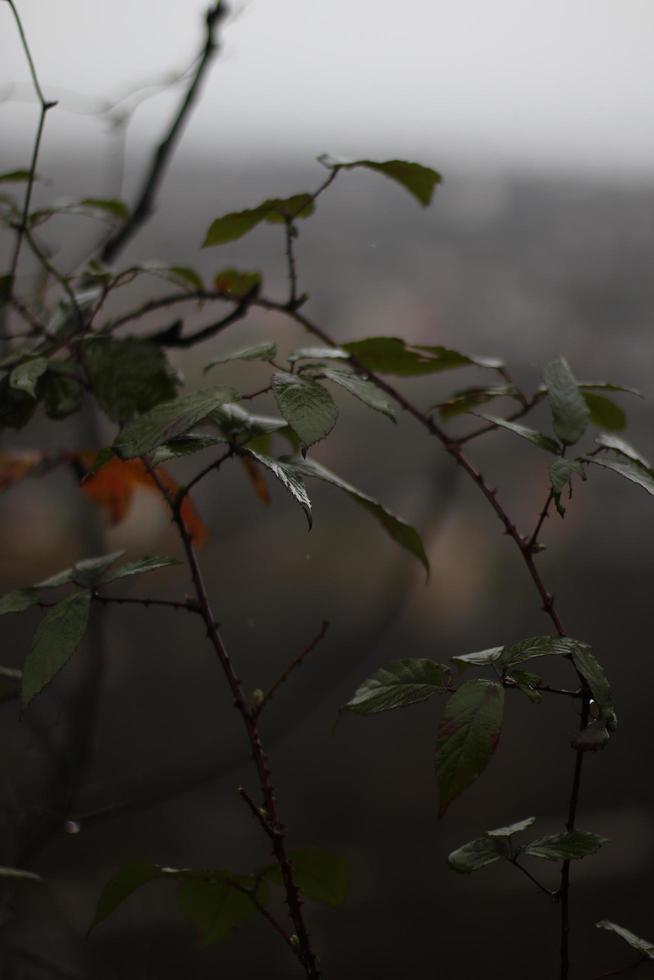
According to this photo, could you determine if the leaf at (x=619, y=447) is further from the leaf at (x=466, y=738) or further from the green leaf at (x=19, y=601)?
the green leaf at (x=19, y=601)

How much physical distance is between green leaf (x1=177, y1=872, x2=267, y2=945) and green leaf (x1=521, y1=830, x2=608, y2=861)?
0.57ft

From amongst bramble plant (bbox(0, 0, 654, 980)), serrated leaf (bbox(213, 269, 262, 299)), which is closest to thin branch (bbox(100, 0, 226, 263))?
bramble plant (bbox(0, 0, 654, 980))

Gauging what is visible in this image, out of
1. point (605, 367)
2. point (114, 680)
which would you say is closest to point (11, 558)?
point (114, 680)

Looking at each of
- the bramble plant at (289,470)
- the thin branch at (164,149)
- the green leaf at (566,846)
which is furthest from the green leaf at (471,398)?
the thin branch at (164,149)

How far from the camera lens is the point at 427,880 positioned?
890mm

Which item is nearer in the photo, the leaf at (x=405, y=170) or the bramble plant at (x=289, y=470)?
the bramble plant at (x=289, y=470)

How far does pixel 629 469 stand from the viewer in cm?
39

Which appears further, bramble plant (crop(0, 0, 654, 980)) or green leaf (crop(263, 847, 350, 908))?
green leaf (crop(263, 847, 350, 908))

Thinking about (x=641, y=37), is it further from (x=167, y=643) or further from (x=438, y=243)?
(x=167, y=643)

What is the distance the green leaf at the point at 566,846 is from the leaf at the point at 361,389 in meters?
0.21

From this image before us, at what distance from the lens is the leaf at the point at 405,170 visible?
1.54ft

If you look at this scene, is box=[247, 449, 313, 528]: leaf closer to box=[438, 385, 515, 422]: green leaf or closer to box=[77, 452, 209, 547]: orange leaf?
box=[438, 385, 515, 422]: green leaf

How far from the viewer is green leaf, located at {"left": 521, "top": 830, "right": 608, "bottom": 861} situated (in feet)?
1.21

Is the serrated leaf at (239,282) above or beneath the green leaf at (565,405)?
beneath
